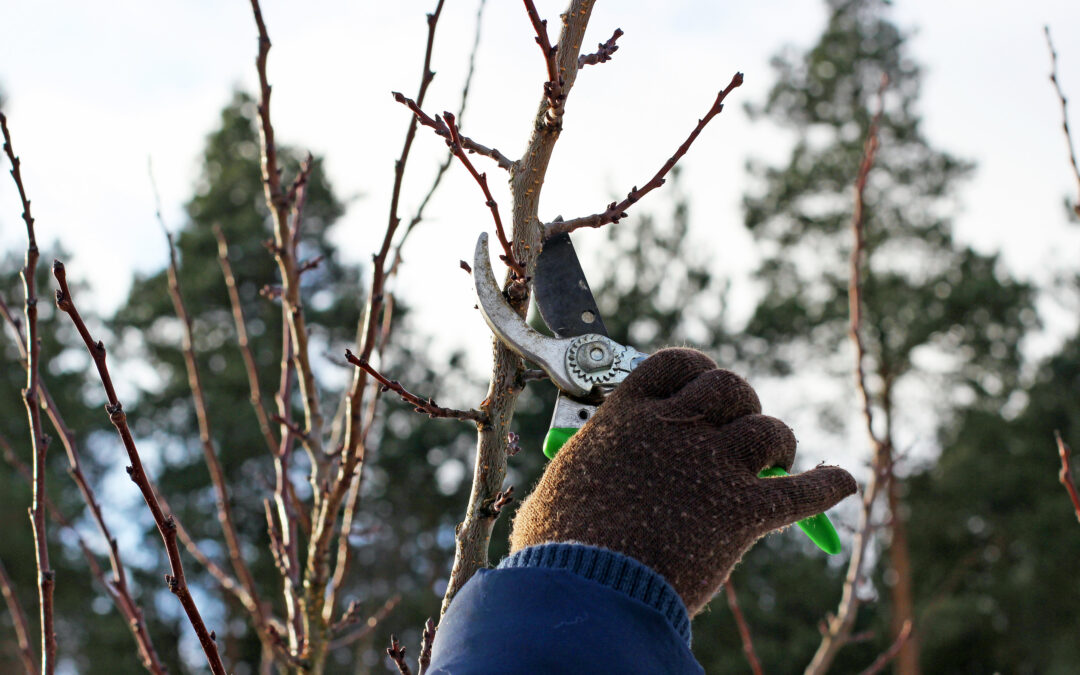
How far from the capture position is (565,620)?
3.61 ft

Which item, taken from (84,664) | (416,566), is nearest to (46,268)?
(84,664)

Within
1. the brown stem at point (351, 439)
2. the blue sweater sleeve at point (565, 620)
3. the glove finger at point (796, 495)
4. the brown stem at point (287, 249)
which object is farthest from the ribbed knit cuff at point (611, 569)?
the brown stem at point (287, 249)

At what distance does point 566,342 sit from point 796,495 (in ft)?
1.45

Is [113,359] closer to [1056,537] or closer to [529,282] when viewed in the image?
[1056,537]

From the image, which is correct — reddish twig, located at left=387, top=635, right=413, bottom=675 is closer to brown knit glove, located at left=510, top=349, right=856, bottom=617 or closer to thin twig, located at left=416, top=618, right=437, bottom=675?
thin twig, located at left=416, top=618, right=437, bottom=675

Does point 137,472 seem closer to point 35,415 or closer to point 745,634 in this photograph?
point 35,415

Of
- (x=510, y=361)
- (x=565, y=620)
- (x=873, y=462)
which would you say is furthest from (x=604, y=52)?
(x=873, y=462)

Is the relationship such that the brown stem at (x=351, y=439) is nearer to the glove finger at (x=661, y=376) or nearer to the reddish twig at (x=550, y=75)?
the reddish twig at (x=550, y=75)

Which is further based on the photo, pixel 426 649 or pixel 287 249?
pixel 287 249

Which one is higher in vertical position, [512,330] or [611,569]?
[512,330]

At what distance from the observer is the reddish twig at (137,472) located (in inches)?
38.7

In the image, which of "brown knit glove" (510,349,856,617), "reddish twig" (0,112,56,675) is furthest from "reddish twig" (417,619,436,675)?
"reddish twig" (0,112,56,675)

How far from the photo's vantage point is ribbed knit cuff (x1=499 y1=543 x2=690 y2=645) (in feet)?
3.82

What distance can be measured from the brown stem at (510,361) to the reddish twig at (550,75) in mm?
20
